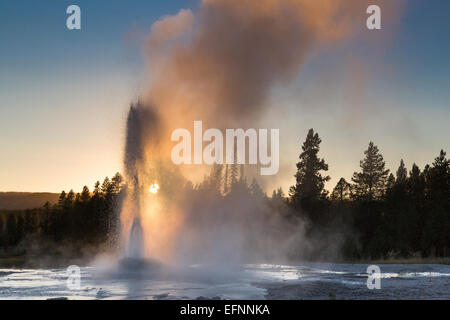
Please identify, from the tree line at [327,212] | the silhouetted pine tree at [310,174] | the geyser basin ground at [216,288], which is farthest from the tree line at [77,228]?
the geyser basin ground at [216,288]

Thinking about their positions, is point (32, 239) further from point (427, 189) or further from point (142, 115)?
point (427, 189)

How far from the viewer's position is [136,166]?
34688 mm

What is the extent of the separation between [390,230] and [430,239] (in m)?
5.48

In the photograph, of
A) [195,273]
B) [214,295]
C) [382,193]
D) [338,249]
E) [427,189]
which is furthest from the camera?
[382,193]

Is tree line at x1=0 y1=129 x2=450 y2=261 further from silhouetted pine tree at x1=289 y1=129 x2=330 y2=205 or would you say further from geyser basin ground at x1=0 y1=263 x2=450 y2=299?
geyser basin ground at x1=0 y1=263 x2=450 y2=299

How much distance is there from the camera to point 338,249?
55.8m

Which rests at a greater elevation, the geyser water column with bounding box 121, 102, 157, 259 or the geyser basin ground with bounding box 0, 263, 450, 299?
the geyser water column with bounding box 121, 102, 157, 259

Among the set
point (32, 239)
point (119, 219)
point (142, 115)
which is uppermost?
point (142, 115)

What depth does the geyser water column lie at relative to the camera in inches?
1249

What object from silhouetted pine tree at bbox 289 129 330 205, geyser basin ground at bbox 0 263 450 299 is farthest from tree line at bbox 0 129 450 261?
geyser basin ground at bbox 0 263 450 299

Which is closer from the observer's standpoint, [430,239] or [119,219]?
[119,219]
